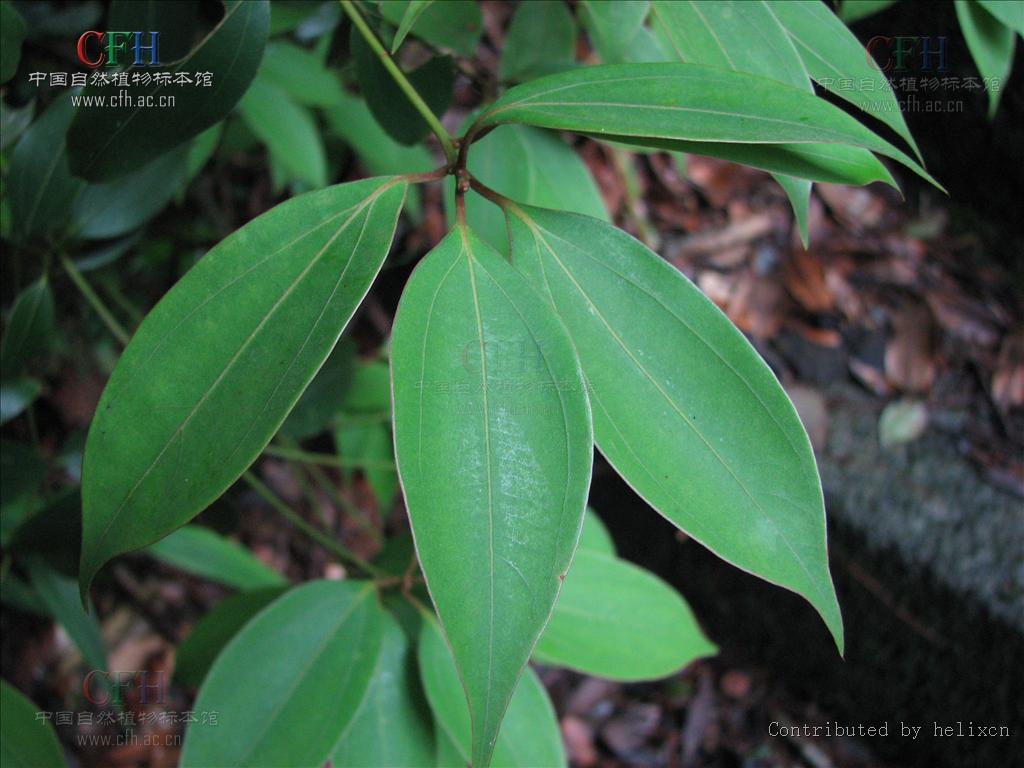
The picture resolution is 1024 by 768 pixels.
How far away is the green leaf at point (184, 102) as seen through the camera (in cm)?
47

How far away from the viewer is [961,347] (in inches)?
47.6

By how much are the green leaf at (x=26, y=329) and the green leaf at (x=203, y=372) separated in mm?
304

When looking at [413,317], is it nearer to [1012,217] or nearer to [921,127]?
[921,127]

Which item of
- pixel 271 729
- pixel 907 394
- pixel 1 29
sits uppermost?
pixel 1 29

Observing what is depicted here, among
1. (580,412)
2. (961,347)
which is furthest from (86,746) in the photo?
(961,347)

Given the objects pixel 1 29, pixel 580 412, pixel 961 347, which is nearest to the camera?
pixel 580 412

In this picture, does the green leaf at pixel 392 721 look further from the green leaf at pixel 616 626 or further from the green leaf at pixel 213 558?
the green leaf at pixel 213 558

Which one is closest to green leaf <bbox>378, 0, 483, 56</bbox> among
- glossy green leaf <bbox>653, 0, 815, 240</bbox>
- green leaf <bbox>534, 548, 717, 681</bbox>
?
glossy green leaf <bbox>653, 0, 815, 240</bbox>

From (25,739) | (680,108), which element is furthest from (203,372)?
(25,739)

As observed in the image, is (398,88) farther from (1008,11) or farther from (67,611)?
(67,611)

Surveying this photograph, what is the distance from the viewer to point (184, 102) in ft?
1.56

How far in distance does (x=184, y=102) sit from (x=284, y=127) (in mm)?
475

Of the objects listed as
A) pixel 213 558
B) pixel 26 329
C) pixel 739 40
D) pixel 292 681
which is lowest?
pixel 213 558

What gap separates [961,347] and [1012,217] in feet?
0.81
